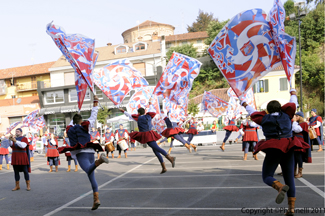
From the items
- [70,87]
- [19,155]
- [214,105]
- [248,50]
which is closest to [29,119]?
[19,155]

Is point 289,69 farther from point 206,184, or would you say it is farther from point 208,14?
point 208,14

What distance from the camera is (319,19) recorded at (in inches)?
1790

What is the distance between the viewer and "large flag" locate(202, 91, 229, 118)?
18703 mm

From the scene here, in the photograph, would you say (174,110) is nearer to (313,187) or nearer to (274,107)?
(313,187)

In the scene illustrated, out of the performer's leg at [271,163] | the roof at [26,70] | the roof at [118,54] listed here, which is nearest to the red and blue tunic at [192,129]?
the performer's leg at [271,163]

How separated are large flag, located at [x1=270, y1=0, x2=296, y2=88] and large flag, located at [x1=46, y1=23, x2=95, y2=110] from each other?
13.3 ft

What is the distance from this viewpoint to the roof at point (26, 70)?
53.9m

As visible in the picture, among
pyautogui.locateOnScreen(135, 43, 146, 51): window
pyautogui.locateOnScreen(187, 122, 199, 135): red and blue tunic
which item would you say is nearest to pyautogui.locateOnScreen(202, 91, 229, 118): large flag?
pyautogui.locateOnScreen(187, 122, 199, 135): red and blue tunic

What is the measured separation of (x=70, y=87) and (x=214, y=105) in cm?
3107

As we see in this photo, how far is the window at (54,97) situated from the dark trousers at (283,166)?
143ft

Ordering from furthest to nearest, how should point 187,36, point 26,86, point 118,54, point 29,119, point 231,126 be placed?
point 187,36, point 26,86, point 118,54, point 29,119, point 231,126

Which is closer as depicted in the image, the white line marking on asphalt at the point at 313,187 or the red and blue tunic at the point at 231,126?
the white line marking on asphalt at the point at 313,187

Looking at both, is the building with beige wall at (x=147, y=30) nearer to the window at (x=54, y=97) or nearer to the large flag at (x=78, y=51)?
the window at (x=54, y=97)

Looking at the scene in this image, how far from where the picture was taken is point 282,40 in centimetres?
657
